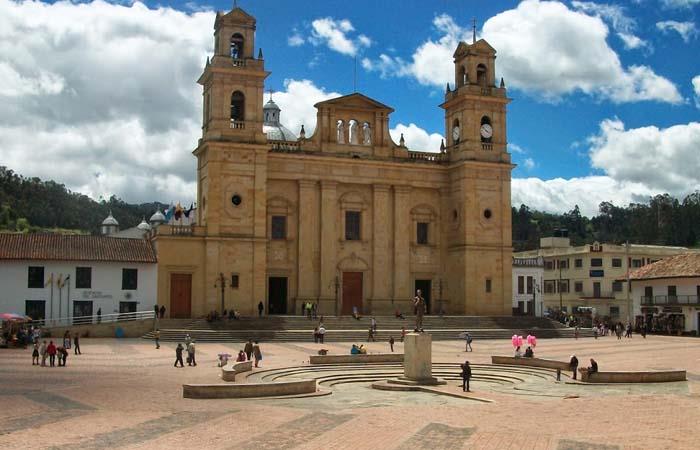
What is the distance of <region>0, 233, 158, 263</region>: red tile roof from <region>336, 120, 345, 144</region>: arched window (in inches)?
513

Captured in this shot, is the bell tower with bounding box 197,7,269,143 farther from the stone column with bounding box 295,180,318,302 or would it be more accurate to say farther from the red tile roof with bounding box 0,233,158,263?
the red tile roof with bounding box 0,233,158,263

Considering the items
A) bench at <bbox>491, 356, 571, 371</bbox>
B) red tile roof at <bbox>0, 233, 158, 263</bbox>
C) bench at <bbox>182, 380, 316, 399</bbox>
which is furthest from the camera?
red tile roof at <bbox>0, 233, 158, 263</bbox>

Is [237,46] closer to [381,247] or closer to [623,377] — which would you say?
[381,247]

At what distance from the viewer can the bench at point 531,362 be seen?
95.8 feet

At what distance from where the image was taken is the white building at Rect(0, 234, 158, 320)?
146ft

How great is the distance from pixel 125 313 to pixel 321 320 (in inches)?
431

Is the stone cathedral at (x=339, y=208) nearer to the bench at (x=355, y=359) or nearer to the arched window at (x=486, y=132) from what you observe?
the arched window at (x=486, y=132)

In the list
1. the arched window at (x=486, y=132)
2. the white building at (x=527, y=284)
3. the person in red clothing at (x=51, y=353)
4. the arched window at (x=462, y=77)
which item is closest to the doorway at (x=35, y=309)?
the person in red clothing at (x=51, y=353)

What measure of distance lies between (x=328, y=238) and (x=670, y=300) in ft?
80.4

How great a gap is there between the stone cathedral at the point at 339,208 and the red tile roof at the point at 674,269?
1297 centimetres

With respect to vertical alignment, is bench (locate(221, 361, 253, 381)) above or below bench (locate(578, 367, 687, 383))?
above

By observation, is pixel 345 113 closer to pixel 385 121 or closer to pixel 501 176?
pixel 385 121

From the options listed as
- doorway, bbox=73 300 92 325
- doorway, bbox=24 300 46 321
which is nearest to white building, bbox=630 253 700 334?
doorway, bbox=73 300 92 325

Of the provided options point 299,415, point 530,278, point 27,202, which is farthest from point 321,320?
point 27,202
